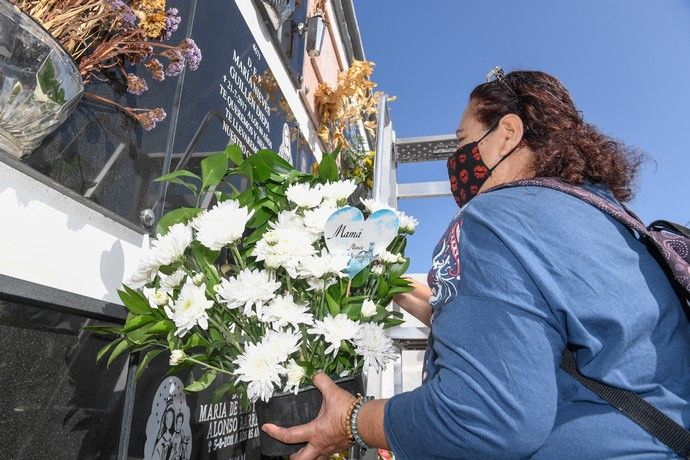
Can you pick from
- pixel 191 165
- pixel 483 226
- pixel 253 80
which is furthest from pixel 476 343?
pixel 253 80

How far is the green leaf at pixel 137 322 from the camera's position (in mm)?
1289

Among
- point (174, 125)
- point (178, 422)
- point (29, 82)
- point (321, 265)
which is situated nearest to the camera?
point (29, 82)

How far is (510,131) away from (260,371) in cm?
94

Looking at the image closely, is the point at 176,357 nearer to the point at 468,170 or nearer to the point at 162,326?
the point at 162,326

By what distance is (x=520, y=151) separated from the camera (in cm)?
142

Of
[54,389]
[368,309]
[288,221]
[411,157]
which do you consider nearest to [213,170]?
[288,221]

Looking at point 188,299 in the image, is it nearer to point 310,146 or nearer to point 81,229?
point 81,229

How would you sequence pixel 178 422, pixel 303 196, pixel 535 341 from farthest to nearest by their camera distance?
pixel 178 422 → pixel 303 196 → pixel 535 341

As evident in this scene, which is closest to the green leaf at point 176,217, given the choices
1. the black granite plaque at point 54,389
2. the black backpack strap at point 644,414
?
the black granite plaque at point 54,389

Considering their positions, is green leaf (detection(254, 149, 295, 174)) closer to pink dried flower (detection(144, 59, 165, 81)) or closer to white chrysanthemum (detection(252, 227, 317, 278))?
white chrysanthemum (detection(252, 227, 317, 278))

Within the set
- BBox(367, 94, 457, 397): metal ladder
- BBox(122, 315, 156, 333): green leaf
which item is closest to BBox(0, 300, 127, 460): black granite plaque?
BBox(122, 315, 156, 333): green leaf

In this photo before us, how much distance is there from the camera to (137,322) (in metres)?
1.30

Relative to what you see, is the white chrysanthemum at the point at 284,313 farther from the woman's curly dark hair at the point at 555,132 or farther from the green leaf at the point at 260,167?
the woman's curly dark hair at the point at 555,132

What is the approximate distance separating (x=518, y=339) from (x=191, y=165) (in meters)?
1.63
